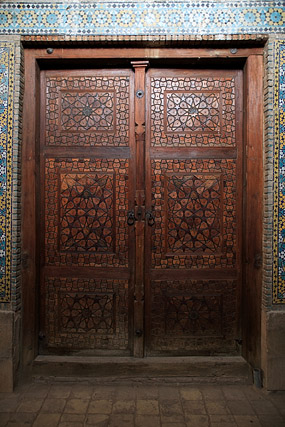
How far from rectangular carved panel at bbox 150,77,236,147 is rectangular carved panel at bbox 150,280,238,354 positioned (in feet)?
3.83

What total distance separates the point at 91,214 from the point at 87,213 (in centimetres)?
3

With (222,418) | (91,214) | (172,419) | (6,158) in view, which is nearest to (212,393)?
(222,418)

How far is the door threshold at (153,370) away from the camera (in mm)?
2689

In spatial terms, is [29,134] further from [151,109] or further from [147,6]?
[147,6]

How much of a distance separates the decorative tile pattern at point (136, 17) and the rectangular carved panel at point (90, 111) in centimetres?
36

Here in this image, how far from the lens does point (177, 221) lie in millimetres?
2758

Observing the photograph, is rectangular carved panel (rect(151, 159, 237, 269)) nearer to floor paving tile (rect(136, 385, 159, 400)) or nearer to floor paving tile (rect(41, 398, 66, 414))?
floor paving tile (rect(136, 385, 159, 400))

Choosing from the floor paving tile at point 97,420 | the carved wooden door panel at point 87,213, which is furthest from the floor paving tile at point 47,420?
the carved wooden door panel at point 87,213

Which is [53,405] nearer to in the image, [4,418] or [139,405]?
[4,418]

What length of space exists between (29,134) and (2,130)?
20 centimetres

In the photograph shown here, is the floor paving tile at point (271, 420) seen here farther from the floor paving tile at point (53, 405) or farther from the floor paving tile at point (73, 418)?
the floor paving tile at point (53, 405)

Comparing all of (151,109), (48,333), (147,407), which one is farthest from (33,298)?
(151,109)

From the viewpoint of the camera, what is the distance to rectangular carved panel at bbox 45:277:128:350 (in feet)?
9.09

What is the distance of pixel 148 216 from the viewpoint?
2.75m
